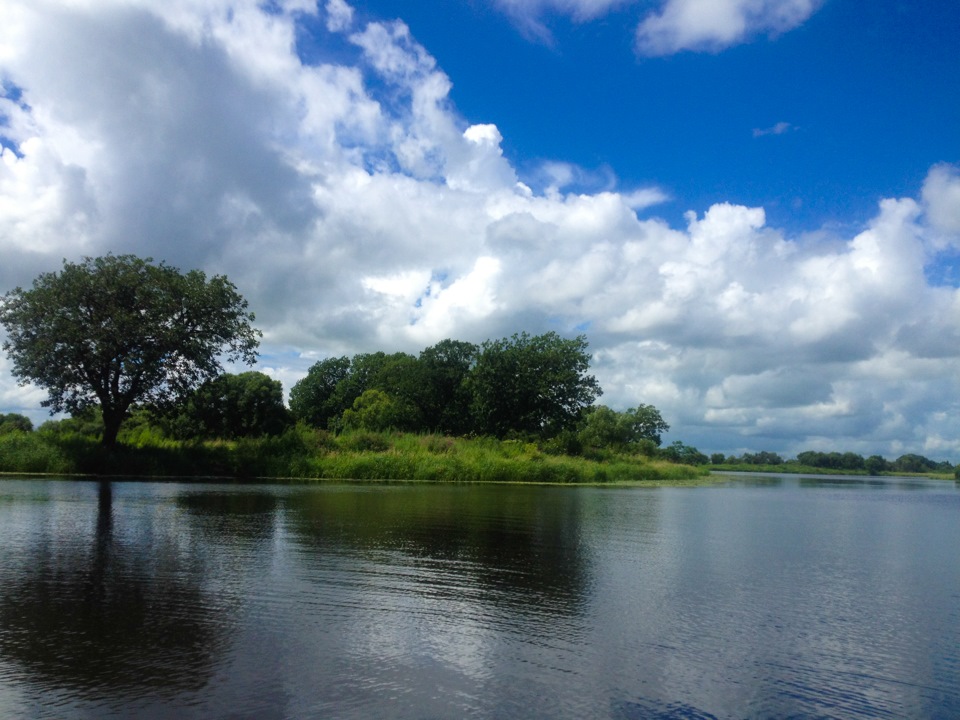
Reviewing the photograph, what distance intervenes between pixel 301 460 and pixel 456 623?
4108 cm

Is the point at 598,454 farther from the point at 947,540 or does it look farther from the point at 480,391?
the point at 947,540

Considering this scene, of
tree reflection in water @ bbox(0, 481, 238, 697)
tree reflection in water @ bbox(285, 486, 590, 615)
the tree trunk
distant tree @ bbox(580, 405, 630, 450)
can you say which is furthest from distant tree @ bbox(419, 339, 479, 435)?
tree reflection in water @ bbox(0, 481, 238, 697)

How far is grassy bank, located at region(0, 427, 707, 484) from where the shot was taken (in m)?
42.9

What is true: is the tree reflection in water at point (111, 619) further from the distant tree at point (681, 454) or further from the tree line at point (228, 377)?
the distant tree at point (681, 454)

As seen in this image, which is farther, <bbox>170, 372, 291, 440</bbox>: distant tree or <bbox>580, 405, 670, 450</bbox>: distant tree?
<bbox>580, 405, 670, 450</bbox>: distant tree

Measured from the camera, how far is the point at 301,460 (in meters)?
48.4

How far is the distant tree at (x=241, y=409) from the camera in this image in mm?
64500

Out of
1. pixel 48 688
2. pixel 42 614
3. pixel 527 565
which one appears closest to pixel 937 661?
pixel 527 565

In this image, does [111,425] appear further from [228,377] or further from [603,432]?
[603,432]

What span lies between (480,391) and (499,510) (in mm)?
49172

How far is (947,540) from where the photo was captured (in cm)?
2161

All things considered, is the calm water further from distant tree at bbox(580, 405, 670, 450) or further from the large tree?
distant tree at bbox(580, 405, 670, 450)

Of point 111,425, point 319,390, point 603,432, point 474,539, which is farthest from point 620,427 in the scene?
point 474,539

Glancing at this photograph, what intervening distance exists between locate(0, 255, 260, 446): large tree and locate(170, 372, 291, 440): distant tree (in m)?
15.9
